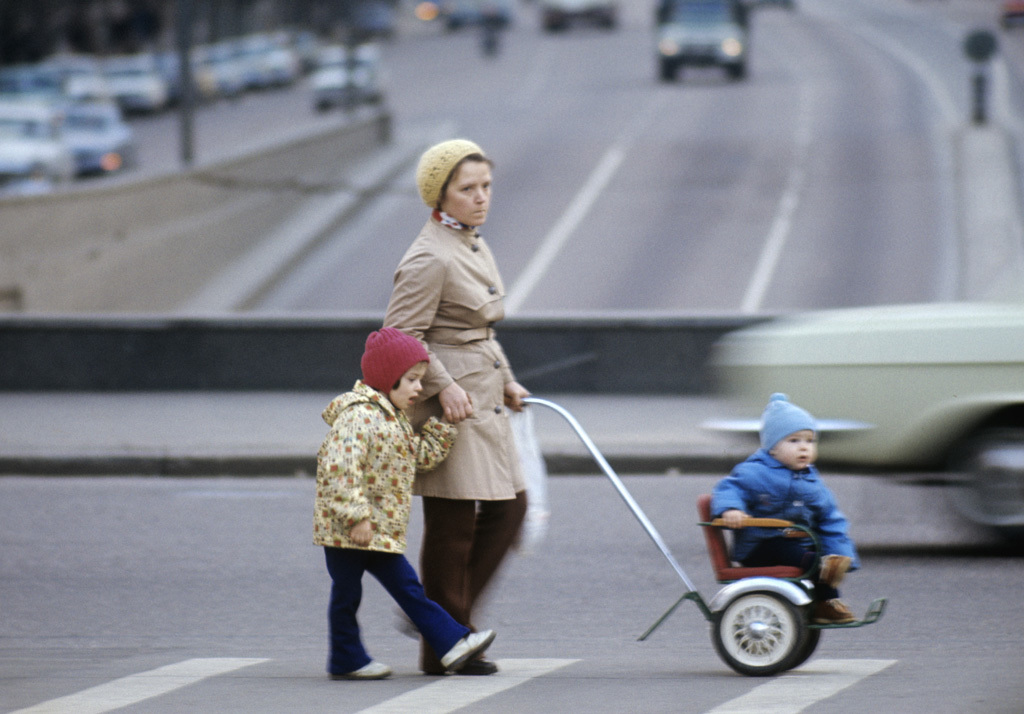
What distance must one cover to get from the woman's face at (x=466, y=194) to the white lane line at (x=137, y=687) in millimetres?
1830

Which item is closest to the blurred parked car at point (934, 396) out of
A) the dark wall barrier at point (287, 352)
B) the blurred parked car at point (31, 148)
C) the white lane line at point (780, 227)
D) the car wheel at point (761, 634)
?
the car wheel at point (761, 634)

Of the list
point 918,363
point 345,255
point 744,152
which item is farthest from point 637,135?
point 918,363

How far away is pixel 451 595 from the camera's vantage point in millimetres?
5398

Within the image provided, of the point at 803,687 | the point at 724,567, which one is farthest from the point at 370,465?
the point at 803,687

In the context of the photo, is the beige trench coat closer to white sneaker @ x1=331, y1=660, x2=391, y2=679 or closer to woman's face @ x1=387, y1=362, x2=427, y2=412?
woman's face @ x1=387, y1=362, x2=427, y2=412

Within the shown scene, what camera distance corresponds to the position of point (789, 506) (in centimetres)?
539

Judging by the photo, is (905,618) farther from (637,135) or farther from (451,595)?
(637,135)

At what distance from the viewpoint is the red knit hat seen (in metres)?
→ 5.10

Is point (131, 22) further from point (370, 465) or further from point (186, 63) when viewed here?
point (370, 465)

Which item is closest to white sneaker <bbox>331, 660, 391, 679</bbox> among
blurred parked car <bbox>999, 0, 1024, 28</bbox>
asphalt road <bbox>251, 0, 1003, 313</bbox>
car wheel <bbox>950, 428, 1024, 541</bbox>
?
car wheel <bbox>950, 428, 1024, 541</bbox>

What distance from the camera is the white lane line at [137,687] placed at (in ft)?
16.3

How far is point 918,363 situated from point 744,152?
27.4m

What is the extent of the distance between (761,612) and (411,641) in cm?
166

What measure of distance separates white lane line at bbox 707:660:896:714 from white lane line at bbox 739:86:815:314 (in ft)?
37.4
